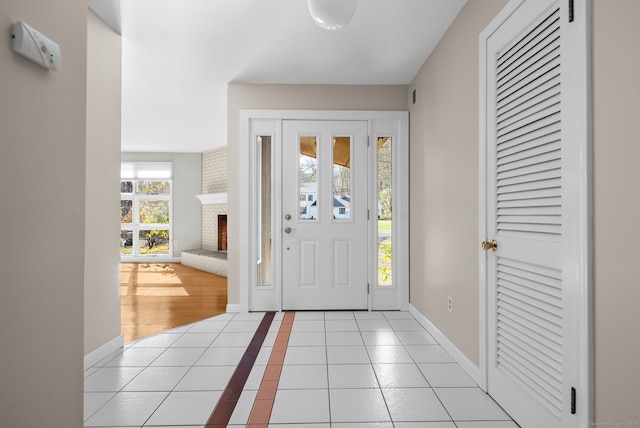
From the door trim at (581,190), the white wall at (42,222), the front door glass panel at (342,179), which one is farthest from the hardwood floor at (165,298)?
the door trim at (581,190)

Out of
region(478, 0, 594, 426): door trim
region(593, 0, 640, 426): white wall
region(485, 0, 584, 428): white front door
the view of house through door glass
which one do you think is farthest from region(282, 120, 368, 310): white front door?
region(593, 0, 640, 426): white wall

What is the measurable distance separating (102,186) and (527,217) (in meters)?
2.85

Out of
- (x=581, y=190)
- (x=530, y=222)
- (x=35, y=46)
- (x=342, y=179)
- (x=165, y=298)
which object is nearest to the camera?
(x=35, y=46)

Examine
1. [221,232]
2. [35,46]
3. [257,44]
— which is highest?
[257,44]

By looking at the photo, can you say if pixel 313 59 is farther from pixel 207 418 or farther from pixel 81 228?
pixel 207 418

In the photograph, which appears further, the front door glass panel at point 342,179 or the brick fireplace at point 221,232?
the brick fireplace at point 221,232

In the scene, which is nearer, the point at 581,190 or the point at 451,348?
the point at 581,190

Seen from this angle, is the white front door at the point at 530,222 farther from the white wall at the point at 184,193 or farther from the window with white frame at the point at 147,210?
the window with white frame at the point at 147,210

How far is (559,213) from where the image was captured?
1.52m

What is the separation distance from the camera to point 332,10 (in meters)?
1.57

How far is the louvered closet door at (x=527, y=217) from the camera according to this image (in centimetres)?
156

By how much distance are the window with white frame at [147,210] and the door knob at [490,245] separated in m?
7.76

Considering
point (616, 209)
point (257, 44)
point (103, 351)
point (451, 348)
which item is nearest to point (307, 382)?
point (451, 348)

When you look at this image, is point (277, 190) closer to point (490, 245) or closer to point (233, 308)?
point (233, 308)
